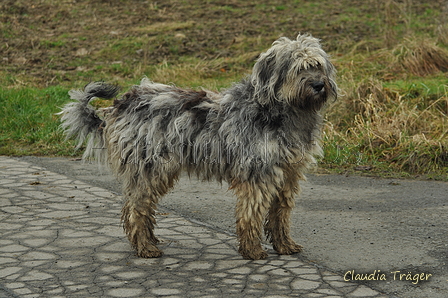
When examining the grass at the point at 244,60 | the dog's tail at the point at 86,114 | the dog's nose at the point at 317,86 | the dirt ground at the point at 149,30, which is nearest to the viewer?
the dog's nose at the point at 317,86

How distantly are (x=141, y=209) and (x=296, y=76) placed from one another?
174 centimetres

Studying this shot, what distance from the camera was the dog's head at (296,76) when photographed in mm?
5309

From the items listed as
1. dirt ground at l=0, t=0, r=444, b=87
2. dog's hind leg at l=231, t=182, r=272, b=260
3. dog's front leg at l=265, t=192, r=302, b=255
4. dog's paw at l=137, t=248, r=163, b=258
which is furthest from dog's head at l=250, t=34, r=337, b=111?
dirt ground at l=0, t=0, r=444, b=87

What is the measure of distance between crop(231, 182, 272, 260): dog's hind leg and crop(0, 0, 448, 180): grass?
2265 mm

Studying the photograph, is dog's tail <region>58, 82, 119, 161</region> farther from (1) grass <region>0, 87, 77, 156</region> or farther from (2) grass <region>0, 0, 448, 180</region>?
(1) grass <region>0, 87, 77, 156</region>

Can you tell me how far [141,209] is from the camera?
5676 millimetres

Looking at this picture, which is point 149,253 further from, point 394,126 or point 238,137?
point 394,126

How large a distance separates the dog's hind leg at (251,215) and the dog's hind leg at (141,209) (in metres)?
0.69

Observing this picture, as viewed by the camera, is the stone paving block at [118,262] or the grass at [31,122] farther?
the grass at [31,122]

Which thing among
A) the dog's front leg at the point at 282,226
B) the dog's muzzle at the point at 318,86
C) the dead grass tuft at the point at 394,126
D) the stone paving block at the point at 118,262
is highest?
the dog's muzzle at the point at 318,86

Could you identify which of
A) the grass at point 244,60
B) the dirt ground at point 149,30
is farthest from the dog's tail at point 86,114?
the dirt ground at point 149,30

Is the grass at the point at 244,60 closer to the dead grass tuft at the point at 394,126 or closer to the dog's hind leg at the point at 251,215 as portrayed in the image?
the dead grass tuft at the point at 394,126

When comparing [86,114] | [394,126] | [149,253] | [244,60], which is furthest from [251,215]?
[244,60]

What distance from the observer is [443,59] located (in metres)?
11.8
